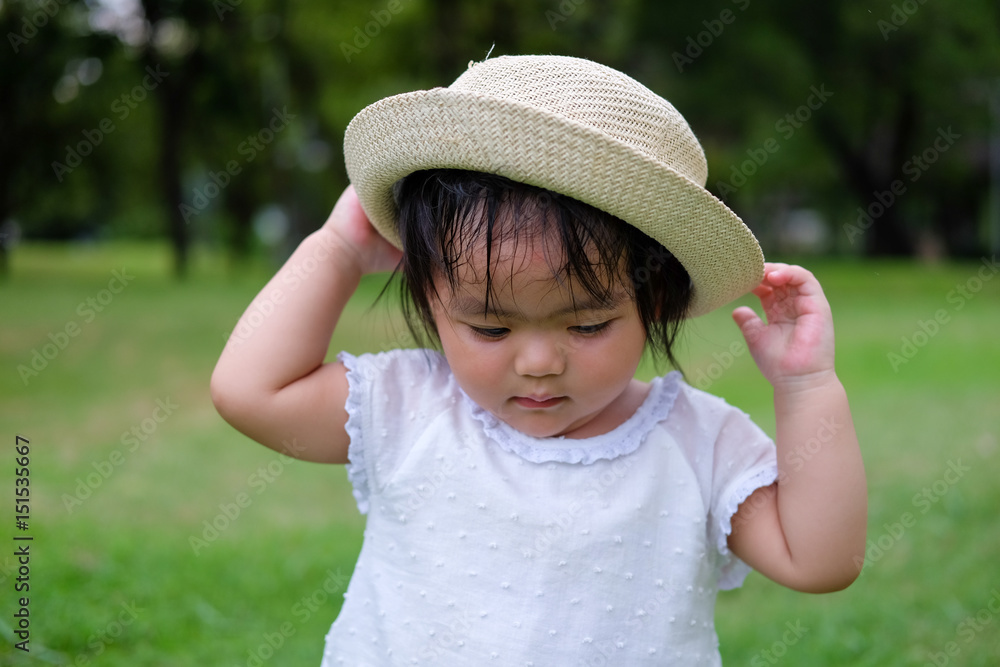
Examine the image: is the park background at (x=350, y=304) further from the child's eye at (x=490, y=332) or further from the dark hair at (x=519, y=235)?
the child's eye at (x=490, y=332)

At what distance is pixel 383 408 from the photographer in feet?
5.33

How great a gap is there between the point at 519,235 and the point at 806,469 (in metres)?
0.60

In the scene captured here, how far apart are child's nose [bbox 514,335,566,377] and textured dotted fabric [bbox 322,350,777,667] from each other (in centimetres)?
21

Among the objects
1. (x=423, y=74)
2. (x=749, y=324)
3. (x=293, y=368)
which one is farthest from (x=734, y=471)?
(x=423, y=74)

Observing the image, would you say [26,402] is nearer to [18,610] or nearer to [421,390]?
[18,610]

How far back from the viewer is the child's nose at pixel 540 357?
140 centimetres

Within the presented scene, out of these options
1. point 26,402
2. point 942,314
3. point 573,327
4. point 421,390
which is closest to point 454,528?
point 421,390

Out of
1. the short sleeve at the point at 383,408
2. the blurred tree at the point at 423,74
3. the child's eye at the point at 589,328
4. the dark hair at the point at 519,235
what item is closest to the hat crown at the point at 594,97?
the dark hair at the point at 519,235

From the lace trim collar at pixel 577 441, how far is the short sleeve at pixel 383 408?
9cm

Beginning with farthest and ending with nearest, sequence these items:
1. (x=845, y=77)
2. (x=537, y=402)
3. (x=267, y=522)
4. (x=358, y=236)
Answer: (x=845, y=77)
(x=267, y=522)
(x=358, y=236)
(x=537, y=402)

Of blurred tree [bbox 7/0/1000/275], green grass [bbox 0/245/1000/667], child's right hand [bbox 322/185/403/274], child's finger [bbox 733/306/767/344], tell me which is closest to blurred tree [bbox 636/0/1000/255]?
blurred tree [bbox 7/0/1000/275]

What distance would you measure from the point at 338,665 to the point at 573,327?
75 centimetres

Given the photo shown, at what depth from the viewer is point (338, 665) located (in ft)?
5.30

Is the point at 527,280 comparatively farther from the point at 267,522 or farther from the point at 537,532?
the point at 267,522
